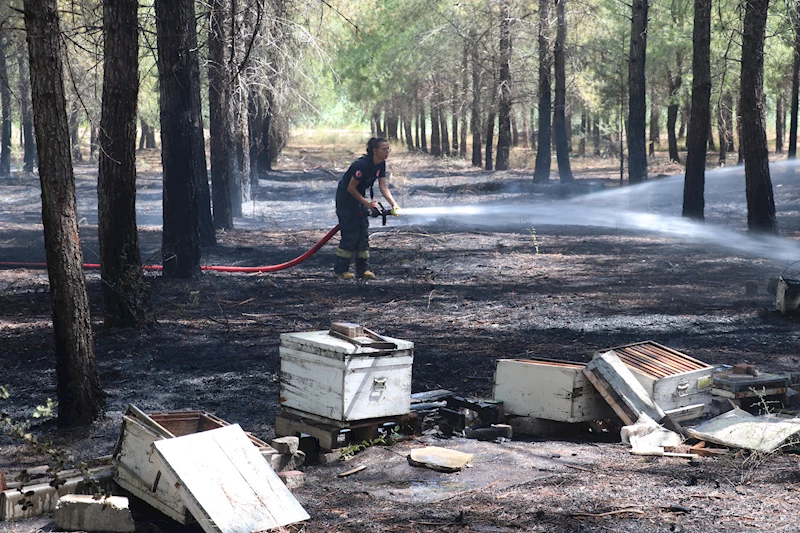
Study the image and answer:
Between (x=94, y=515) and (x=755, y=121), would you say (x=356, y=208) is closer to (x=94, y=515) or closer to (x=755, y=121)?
(x=755, y=121)

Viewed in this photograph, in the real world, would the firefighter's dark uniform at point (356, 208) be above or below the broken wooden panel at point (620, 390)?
above

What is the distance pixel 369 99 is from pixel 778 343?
130 feet

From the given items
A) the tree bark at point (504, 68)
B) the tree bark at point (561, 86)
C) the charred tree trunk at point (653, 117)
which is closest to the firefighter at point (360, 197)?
the tree bark at point (561, 86)

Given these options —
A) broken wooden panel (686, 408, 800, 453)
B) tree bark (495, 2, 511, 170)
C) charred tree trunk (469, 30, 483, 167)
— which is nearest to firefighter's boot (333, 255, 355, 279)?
broken wooden panel (686, 408, 800, 453)

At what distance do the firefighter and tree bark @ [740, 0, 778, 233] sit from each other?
6570 millimetres

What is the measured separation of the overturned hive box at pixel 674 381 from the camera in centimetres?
560

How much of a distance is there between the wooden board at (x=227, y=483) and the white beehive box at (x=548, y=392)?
203 centimetres

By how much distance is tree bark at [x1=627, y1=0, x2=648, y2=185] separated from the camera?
21078 mm

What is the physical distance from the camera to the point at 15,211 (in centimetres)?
2309

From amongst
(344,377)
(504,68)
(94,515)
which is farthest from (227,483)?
(504,68)

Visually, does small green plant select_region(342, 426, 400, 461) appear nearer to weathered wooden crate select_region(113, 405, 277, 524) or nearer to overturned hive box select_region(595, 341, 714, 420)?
weathered wooden crate select_region(113, 405, 277, 524)

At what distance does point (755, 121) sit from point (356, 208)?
282 inches

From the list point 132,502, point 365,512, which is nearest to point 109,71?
point 132,502

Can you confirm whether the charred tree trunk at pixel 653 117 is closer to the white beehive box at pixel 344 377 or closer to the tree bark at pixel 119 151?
the tree bark at pixel 119 151
